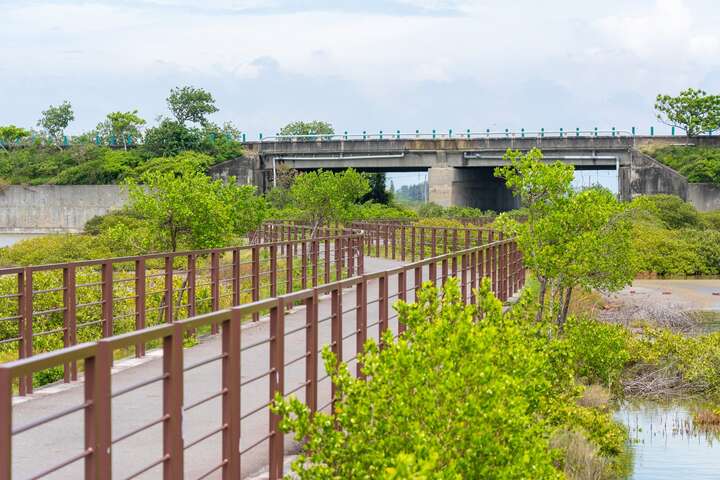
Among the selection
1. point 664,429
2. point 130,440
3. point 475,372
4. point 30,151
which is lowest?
point 664,429

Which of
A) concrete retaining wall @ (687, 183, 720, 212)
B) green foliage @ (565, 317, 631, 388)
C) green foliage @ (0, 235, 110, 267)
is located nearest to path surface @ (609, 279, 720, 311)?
green foliage @ (565, 317, 631, 388)

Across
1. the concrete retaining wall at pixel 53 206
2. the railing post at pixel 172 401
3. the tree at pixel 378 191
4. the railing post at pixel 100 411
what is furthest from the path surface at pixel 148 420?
the tree at pixel 378 191

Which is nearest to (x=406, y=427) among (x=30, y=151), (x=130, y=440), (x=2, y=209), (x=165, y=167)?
(x=130, y=440)

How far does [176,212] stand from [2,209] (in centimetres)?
6270

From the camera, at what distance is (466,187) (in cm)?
7900

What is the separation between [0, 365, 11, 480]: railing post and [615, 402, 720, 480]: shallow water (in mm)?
10362

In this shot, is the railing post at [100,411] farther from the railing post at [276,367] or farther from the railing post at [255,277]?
the railing post at [255,277]

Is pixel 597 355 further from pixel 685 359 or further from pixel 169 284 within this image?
pixel 169 284

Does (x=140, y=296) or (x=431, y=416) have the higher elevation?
(x=140, y=296)

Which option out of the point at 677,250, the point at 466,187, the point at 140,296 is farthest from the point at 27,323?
the point at 466,187

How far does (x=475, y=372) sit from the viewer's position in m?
7.19

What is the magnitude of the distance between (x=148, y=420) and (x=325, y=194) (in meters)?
34.5

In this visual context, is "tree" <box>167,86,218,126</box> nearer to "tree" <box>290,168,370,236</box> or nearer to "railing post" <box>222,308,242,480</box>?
"tree" <box>290,168,370,236</box>

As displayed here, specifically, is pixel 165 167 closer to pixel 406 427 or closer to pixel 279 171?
pixel 279 171
